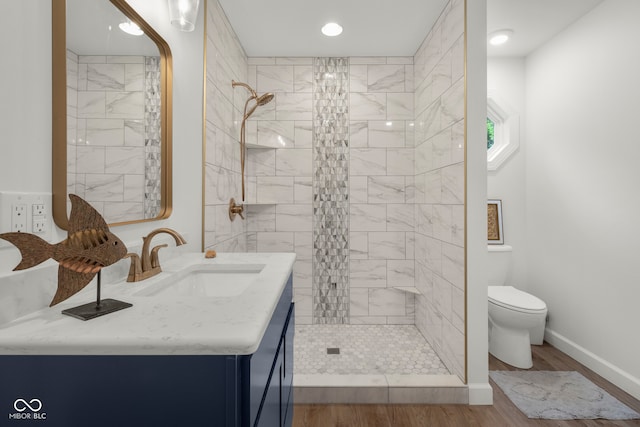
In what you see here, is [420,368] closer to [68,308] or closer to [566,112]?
[68,308]

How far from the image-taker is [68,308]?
0.79 meters

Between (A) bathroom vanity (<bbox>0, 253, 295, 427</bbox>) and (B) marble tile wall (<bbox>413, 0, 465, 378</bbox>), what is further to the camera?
(B) marble tile wall (<bbox>413, 0, 465, 378</bbox>)

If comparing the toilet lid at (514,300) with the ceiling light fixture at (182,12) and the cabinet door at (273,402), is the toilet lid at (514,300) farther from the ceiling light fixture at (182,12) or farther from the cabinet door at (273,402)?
the ceiling light fixture at (182,12)

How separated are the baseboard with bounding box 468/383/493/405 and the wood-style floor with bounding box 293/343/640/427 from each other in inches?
1.1

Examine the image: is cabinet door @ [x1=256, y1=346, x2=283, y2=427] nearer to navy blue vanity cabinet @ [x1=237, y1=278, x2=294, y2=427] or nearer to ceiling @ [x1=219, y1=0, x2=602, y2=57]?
navy blue vanity cabinet @ [x1=237, y1=278, x2=294, y2=427]

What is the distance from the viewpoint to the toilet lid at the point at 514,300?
2115 mm

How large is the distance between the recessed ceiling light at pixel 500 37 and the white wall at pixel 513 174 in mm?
292

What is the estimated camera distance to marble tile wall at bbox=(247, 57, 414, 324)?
9.09ft

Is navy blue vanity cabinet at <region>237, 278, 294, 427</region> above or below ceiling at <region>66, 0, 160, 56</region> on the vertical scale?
below

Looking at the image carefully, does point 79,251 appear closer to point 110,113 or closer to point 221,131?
point 110,113

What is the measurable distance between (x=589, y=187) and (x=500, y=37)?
1.32 metres

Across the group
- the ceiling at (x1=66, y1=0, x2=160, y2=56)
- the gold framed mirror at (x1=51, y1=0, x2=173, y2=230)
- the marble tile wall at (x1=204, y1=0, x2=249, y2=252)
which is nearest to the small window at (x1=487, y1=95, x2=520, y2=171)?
the marble tile wall at (x1=204, y1=0, x2=249, y2=252)

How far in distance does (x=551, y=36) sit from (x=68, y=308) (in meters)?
3.40

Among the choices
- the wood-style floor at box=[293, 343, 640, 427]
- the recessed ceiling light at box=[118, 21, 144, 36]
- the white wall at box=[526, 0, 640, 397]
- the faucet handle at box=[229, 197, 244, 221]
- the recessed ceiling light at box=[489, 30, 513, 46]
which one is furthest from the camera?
the recessed ceiling light at box=[489, 30, 513, 46]
